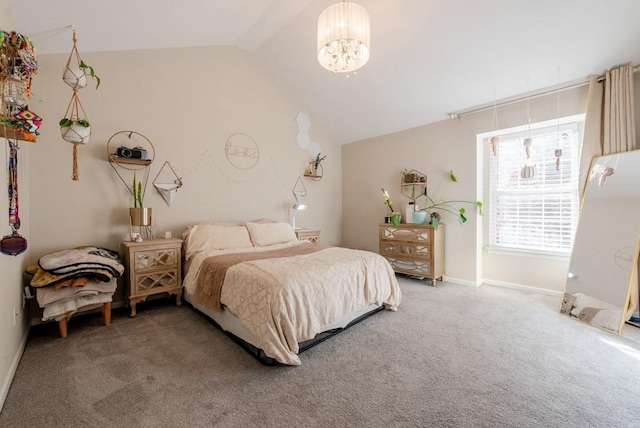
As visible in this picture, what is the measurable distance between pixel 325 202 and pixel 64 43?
3780 millimetres

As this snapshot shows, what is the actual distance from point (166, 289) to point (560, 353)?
140 inches

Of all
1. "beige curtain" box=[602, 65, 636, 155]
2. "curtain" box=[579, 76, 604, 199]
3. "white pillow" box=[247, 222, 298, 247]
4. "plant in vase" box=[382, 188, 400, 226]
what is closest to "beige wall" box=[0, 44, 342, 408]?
"white pillow" box=[247, 222, 298, 247]

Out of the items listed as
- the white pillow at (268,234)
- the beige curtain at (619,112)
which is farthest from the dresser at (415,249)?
the beige curtain at (619,112)

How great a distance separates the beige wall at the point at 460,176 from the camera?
3305 mm

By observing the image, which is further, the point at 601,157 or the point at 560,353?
the point at 601,157

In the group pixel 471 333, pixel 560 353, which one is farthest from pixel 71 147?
pixel 560 353

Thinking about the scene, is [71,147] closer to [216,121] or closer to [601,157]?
[216,121]

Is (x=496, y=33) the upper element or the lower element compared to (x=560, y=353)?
upper

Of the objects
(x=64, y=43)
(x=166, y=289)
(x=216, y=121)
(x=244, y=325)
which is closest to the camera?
(x=244, y=325)

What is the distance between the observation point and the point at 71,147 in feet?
8.64

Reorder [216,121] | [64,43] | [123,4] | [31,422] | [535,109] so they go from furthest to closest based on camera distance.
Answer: [216,121] → [535,109] → [64,43] → [123,4] → [31,422]

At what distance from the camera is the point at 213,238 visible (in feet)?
10.0

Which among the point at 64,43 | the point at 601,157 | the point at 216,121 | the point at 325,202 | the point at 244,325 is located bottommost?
the point at 244,325

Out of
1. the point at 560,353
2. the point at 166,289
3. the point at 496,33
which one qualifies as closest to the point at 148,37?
the point at 166,289
